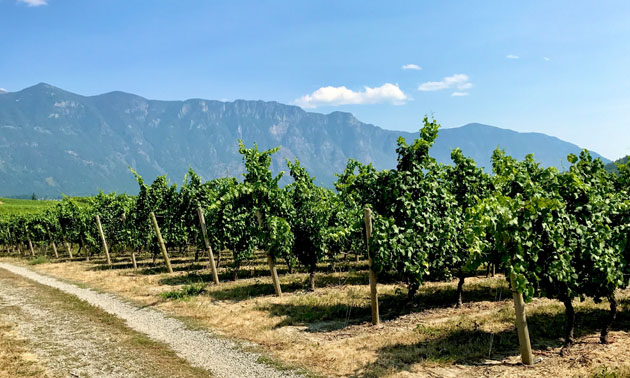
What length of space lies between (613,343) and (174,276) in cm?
2035

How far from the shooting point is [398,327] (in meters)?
12.3

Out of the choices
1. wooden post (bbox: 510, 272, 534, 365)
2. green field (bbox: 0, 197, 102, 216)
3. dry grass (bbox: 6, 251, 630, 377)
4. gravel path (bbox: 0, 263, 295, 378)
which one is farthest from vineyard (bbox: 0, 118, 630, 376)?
green field (bbox: 0, 197, 102, 216)

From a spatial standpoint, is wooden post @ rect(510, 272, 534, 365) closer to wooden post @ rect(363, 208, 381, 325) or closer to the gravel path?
wooden post @ rect(363, 208, 381, 325)

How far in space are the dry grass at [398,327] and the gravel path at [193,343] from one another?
632mm

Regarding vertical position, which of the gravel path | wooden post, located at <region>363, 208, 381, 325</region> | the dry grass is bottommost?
the dry grass

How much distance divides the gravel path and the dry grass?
632 mm

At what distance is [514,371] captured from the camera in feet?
28.4

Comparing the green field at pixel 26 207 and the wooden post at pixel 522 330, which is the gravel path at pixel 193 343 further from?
the green field at pixel 26 207

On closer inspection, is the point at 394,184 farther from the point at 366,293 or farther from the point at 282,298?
the point at 282,298

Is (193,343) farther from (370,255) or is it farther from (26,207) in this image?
(26,207)

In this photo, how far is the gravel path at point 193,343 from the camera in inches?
371

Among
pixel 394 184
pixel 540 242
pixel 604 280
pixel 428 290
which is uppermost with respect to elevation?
pixel 394 184

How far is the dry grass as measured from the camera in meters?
9.10

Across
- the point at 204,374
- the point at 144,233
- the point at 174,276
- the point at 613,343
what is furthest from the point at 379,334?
the point at 144,233
